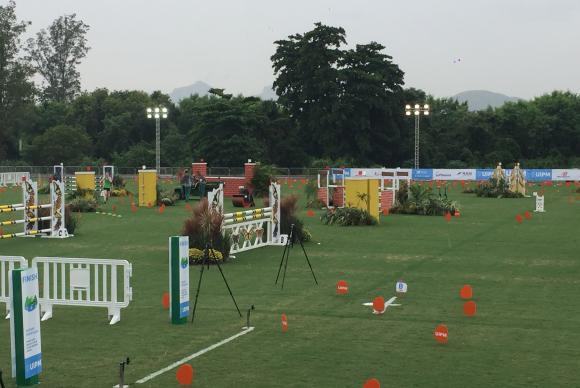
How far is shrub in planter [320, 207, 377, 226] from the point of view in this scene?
29.0 m

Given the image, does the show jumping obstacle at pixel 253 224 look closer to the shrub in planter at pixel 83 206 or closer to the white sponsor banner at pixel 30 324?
the white sponsor banner at pixel 30 324

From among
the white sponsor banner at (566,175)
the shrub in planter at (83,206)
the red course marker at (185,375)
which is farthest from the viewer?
the white sponsor banner at (566,175)

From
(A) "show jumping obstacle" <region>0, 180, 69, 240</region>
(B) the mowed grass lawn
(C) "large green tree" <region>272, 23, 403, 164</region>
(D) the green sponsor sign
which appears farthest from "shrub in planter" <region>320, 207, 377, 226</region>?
(C) "large green tree" <region>272, 23, 403, 164</region>

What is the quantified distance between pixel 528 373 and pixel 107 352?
5.01m

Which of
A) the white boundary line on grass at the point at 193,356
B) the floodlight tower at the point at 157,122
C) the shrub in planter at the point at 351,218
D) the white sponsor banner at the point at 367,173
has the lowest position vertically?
the white boundary line on grass at the point at 193,356

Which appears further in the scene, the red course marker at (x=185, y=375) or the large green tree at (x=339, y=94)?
the large green tree at (x=339, y=94)

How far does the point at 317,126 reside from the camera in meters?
83.6

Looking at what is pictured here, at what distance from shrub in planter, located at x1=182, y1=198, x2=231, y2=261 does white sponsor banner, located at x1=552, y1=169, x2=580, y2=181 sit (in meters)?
54.5

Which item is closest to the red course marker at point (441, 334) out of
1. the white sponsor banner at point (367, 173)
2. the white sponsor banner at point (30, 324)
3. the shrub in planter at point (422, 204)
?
the white sponsor banner at point (30, 324)

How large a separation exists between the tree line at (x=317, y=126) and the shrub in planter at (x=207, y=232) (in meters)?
56.8

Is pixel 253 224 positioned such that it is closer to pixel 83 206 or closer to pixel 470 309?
pixel 470 309

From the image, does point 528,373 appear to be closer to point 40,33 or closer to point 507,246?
point 507,246

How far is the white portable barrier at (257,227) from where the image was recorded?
68.8 feet

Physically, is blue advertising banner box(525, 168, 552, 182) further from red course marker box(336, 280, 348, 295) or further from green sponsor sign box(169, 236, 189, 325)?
green sponsor sign box(169, 236, 189, 325)
